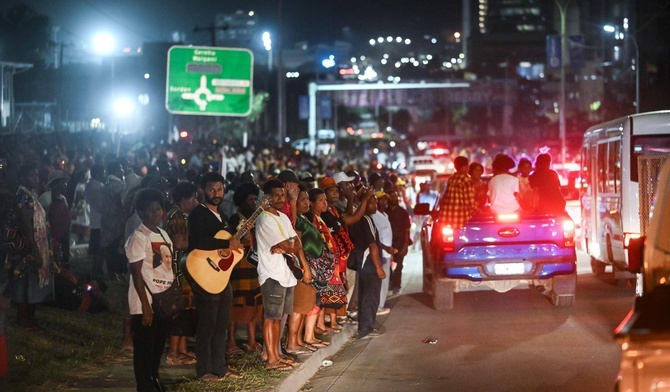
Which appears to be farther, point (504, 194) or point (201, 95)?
point (201, 95)

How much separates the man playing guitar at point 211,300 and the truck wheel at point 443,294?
6124 mm

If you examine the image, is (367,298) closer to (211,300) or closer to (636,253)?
(211,300)

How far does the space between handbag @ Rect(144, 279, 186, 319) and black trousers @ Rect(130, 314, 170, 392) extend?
0.11m

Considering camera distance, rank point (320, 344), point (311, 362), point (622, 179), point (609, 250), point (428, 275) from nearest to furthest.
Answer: point (311, 362) → point (320, 344) → point (622, 179) → point (428, 275) → point (609, 250)

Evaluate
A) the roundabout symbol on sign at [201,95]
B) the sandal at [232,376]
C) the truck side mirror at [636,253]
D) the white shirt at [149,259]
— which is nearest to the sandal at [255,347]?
the sandal at [232,376]

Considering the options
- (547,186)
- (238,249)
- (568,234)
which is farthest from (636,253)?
(547,186)

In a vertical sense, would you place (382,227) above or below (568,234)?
above

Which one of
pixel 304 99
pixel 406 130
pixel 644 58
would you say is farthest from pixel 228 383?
pixel 406 130

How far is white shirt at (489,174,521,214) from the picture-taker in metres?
15.6

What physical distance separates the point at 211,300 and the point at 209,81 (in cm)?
969

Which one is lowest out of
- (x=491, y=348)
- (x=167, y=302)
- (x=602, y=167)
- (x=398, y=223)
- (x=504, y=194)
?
(x=491, y=348)

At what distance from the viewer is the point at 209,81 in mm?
18797

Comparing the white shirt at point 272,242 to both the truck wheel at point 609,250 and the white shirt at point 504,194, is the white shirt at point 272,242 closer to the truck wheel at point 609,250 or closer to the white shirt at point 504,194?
the white shirt at point 504,194

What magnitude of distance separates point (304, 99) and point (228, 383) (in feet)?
270
